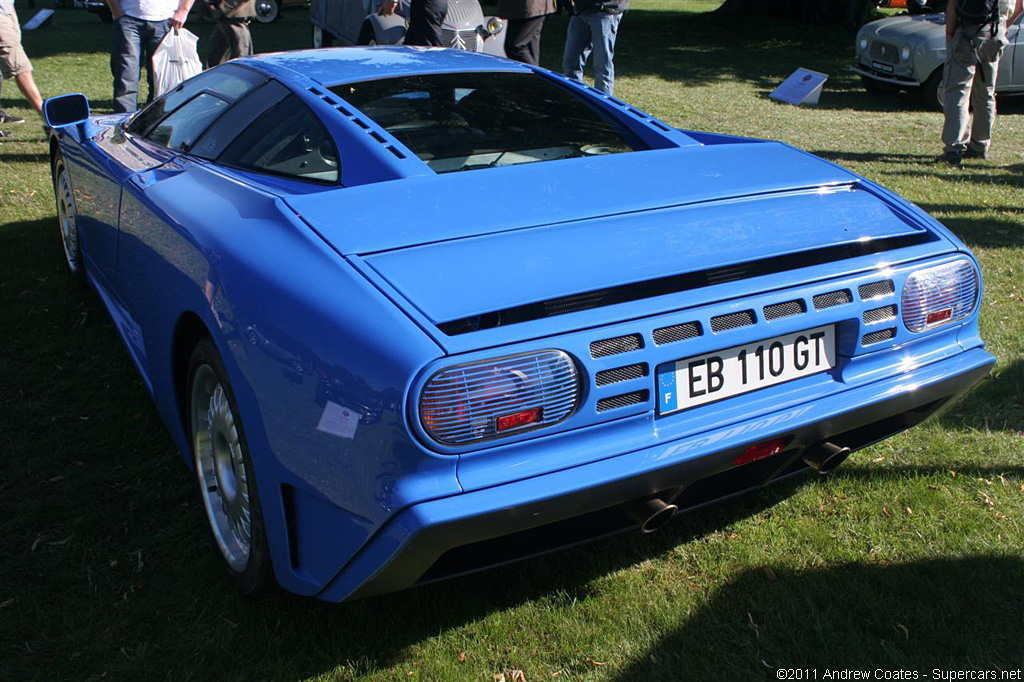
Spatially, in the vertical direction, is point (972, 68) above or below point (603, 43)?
below

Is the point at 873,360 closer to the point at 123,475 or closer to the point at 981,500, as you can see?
the point at 981,500

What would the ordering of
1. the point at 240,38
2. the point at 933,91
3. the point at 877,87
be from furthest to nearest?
the point at 877,87 < the point at 933,91 < the point at 240,38

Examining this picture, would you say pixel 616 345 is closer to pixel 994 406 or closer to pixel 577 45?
pixel 994 406

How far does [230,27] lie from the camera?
8078 mm

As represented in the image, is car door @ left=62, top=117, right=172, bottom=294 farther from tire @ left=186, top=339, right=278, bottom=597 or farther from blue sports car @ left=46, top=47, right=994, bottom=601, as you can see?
tire @ left=186, top=339, right=278, bottom=597

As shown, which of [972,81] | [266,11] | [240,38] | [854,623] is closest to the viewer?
[854,623]

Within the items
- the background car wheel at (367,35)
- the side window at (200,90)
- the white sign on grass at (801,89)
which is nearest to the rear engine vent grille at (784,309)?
the side window at (200,90)

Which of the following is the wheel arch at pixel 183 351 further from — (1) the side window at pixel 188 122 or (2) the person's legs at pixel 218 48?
(2) the person's legs at pixel 218 48

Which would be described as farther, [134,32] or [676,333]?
[134,32]

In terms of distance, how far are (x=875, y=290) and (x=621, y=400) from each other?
75 centimetres

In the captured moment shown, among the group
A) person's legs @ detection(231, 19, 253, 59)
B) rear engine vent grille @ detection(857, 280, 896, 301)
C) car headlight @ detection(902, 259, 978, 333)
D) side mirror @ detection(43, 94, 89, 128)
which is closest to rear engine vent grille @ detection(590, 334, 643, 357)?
rear engine vent grille @ detection(857, 280, 896, 301)

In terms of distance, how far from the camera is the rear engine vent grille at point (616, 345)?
1.93 metres

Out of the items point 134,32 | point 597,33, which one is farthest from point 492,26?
point 134,32

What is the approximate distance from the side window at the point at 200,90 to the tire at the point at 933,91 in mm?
9320
